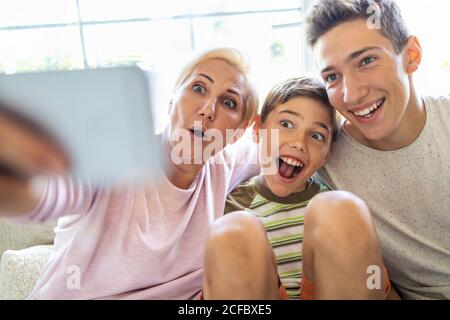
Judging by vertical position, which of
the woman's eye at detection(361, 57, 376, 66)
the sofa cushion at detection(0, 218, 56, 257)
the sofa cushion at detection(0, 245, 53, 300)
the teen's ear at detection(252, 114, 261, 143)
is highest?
the woman's eye at detection(361, 57, 376, 66)

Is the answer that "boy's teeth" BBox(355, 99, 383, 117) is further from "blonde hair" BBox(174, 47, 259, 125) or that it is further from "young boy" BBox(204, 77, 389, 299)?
"blonde hair" BBox(174, 47, 259, 125)

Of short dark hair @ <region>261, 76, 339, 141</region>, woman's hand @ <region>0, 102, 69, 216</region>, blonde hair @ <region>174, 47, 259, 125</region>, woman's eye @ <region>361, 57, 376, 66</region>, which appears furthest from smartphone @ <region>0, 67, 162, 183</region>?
woman's eye @ <region>361, 57, 376, 66</region>

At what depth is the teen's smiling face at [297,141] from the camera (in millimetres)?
693

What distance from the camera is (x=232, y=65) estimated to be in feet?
2.27

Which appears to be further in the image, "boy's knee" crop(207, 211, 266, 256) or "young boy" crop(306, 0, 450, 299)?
"young boy" crop(306, 0, 450, 299)

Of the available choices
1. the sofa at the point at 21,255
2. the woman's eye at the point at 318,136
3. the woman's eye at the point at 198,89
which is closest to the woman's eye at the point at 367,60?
the woman's eye at the point at 318,136

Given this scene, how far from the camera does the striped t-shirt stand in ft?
2.21

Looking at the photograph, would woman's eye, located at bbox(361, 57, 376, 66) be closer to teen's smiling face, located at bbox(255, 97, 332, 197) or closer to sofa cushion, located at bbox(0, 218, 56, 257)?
teen's smiling face, located at bbox(255, 97, 332, 197)

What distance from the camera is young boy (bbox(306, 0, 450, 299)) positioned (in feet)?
2.19

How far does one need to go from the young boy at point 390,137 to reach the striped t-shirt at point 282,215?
88 mm

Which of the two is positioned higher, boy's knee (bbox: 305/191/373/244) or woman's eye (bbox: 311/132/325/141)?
woman's eye (bbox: 311/132/325/141)

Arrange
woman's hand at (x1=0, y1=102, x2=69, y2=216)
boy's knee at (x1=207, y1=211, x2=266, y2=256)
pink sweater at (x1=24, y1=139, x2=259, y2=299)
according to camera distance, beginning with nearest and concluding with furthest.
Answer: woman's hand at (x1=0, y1=102, x2=69, y2=216) → boy's knee at (x1=207, y1=211, x2=266, y2=256) → pink sweater at (x1=24, y1=139, x2=259, y2=299)

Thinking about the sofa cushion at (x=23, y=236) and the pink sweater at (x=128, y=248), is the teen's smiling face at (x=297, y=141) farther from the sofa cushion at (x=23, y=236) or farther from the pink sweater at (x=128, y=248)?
the sofa cushion at (x=23, y=236)

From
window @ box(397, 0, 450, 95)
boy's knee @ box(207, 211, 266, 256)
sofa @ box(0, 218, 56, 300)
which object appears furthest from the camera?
window @ box(397, 0, 450, 95)
